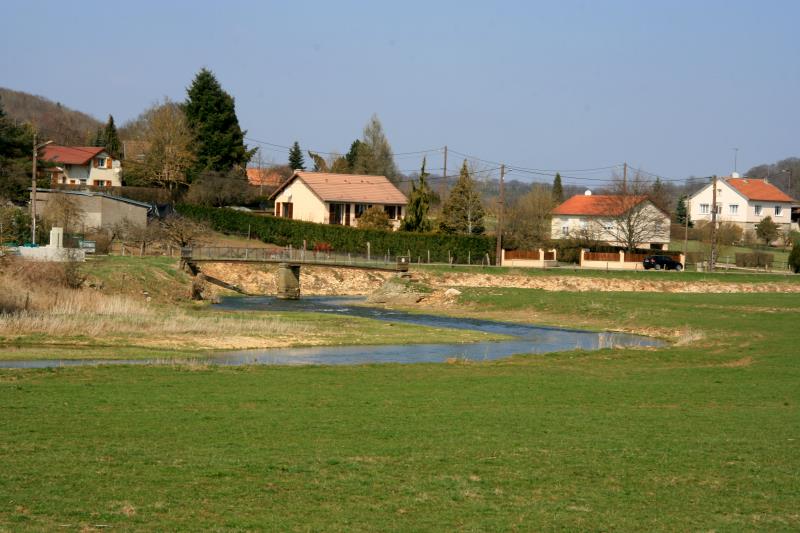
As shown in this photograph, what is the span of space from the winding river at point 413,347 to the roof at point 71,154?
221 ft

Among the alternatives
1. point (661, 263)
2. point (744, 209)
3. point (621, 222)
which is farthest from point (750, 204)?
point (661, 263)

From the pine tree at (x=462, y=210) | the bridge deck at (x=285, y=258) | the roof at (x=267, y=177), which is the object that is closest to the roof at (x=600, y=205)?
the pine tree at (x=462, y=210)

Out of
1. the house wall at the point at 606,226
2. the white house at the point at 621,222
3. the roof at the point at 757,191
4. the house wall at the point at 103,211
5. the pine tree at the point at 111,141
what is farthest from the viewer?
the pine tree at the point at 111,141

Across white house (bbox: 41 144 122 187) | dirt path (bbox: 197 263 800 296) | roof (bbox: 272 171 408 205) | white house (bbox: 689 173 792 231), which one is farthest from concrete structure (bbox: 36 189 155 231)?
white house (bbox: 689 173 792 231)

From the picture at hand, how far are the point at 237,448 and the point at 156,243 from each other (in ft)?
216

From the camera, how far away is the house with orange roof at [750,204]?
417 feet

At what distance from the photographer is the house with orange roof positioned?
127 meters

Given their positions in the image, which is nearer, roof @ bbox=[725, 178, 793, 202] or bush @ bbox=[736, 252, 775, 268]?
bush @ bbox=[736, 252, 775, 268]

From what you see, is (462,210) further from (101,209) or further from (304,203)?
(101,209)

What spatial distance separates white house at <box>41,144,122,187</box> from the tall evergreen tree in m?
12.5

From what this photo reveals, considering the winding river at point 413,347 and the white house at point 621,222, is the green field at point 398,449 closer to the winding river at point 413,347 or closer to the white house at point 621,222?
the winding river at point 413,347

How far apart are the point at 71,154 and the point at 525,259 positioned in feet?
213

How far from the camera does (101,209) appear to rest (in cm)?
8325

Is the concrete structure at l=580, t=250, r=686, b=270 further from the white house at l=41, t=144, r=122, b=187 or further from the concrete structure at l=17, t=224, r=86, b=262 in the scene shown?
the white house at l=41, t=144, r=122, b=187
